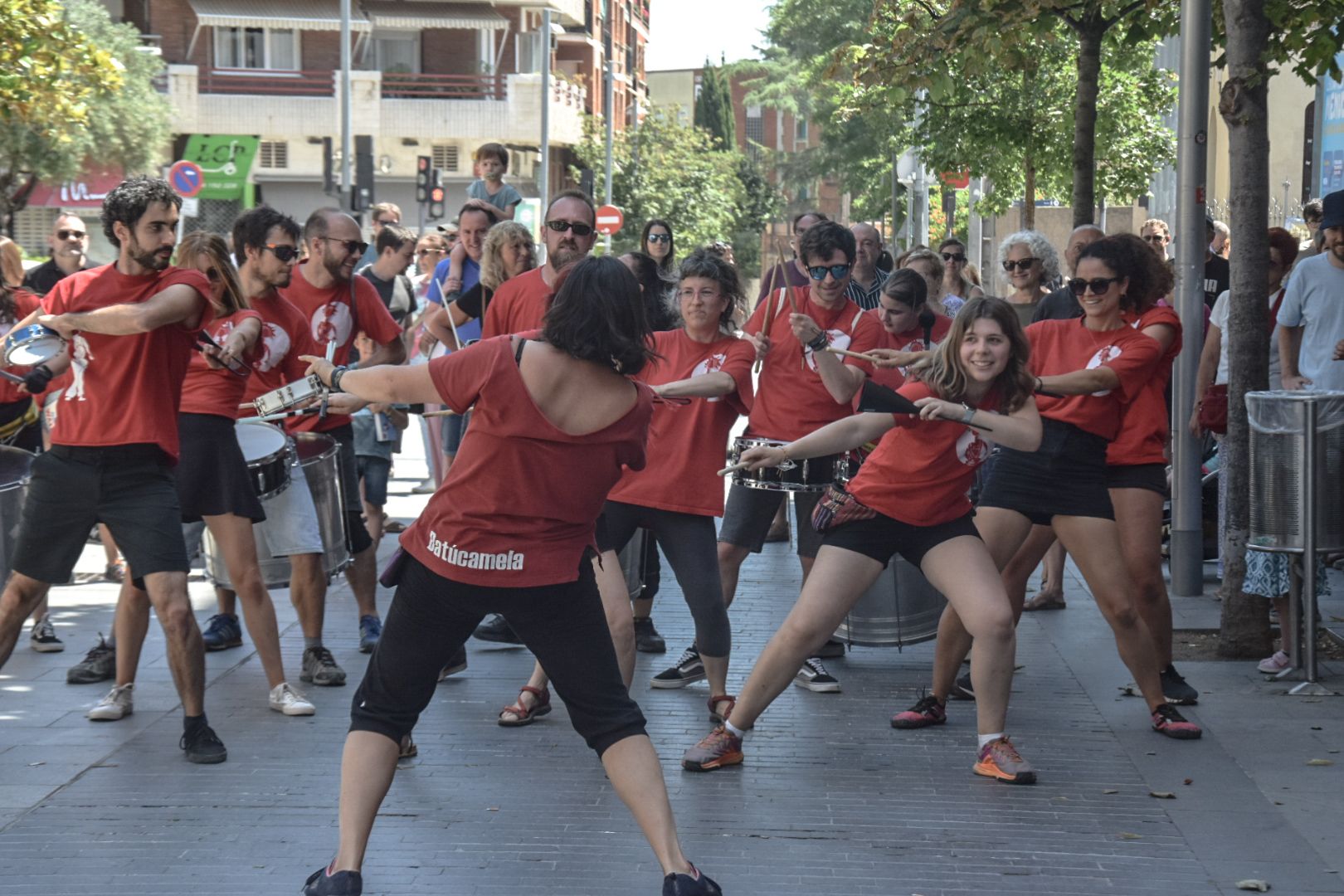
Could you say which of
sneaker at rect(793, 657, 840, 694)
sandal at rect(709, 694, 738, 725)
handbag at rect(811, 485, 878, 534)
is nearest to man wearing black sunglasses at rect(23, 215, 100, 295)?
sneaker at rect(793, 657, 840, 694)

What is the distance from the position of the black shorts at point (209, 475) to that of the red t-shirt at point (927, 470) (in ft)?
8.17

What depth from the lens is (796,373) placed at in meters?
7.73

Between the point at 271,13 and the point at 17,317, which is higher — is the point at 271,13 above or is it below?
above

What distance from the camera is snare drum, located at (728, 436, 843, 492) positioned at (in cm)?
742

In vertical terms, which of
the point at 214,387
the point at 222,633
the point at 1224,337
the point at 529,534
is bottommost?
the point at 222,633

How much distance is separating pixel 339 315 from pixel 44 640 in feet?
7.20

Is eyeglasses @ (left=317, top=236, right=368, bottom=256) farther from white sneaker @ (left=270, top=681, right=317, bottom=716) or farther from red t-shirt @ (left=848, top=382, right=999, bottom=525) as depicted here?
red t-shirt @ (left=848, top=382, right=999, bottom=525)

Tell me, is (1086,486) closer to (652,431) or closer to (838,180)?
(652,431)

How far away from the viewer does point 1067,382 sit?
6.75 meters

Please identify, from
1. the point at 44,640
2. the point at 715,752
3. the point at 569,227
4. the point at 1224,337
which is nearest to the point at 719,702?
the point at 715,752

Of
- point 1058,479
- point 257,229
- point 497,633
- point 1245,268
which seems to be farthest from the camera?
point 497,633

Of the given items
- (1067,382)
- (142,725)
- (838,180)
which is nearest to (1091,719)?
(1067,382)

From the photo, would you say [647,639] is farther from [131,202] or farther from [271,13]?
[271,13]

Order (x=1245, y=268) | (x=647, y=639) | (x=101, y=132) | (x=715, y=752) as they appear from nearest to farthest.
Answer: (x=715, y=752) < (x=1245, y=268) < (x=647, y=639) < (x=101, y=132)
